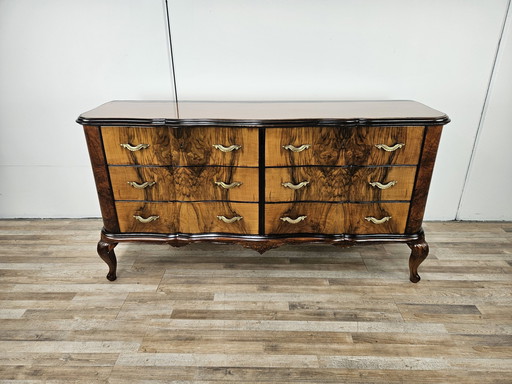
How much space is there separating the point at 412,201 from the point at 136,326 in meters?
1.49

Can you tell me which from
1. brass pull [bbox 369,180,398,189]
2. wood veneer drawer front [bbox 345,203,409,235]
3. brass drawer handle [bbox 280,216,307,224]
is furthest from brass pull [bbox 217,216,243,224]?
brass pull [bbox 369,180,398,189]

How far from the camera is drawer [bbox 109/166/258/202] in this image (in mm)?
1694

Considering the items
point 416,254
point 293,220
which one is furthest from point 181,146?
point 416,254

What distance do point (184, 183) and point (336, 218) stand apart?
792 mm

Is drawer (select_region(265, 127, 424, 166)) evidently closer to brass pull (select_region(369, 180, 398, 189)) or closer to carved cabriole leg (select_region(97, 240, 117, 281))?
brass pull (select_region(369, 180, 398, 189))

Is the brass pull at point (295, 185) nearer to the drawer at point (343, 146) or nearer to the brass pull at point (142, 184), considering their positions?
the drawer at point (343, 146)

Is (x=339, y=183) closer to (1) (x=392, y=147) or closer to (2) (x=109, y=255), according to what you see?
(1) (x=392, y=147)

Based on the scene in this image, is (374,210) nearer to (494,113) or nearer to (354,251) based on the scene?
(354,251)

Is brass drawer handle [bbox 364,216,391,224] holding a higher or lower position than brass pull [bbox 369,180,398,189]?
lower

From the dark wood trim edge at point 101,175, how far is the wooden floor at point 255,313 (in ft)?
1.29

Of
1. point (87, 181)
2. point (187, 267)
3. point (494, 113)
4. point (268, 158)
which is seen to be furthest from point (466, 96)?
point (87, 181)

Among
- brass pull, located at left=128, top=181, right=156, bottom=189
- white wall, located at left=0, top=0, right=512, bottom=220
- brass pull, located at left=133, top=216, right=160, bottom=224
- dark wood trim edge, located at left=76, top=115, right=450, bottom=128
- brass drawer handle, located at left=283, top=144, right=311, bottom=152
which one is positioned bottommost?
brass pull, located at left=133, top=216, right=160, bottom=224

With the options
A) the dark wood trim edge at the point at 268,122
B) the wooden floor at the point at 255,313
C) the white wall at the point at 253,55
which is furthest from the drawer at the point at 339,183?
the white wall at the point at 253,55

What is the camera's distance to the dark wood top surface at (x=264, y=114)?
1578 millimetres
